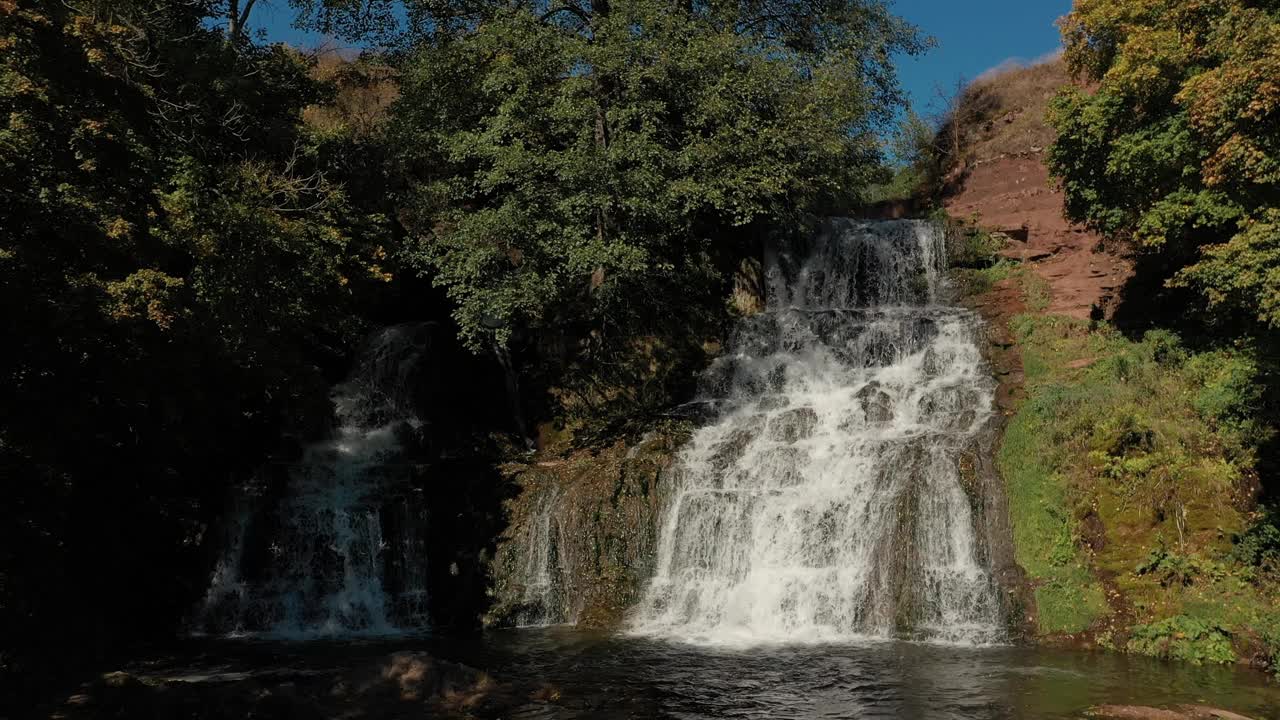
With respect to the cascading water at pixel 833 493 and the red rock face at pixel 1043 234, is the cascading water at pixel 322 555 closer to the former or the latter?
the cascading water at pixel 833 493

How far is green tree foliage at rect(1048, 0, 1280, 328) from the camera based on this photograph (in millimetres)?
14391

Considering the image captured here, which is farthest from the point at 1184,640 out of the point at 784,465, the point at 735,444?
the point at 735,444

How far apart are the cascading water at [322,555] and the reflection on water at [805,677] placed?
232cm

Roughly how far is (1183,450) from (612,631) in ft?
35.3

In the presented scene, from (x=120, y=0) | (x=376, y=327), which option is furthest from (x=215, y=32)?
(x=376, y=327)

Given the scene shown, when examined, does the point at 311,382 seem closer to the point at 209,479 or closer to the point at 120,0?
the point at 209,479

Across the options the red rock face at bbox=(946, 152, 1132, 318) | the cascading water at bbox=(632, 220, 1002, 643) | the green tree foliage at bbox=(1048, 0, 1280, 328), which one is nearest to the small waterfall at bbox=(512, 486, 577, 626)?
the cascading water at bbox=(632, 220, 1002, 643)

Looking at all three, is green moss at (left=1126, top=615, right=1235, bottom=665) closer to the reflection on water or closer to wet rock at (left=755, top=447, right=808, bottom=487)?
the reflection on water

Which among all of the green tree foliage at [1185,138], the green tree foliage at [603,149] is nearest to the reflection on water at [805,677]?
the green tree foliage at [1185,138]

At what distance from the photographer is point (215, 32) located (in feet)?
71.9

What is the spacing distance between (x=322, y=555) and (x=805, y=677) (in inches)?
453

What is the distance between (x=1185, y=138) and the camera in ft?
58.9

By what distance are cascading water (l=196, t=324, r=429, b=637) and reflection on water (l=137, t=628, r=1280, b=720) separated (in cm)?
232

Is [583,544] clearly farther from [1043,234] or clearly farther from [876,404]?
[1043,234]
